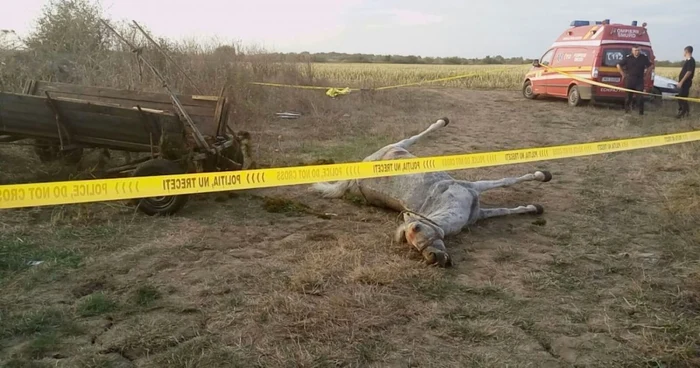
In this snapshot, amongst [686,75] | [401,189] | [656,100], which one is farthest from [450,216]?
[656,100]

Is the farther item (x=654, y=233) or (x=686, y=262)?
(x=654, y=233)

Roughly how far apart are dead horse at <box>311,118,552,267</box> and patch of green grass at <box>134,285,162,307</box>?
2.04m

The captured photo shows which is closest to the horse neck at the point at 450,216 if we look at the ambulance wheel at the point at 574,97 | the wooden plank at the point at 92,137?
the wooden plank at the point at 92,137

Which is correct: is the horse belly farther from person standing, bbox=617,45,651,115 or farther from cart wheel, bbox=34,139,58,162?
person standing, bbox=617,45,651,115

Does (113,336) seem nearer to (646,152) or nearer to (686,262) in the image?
(686,262)

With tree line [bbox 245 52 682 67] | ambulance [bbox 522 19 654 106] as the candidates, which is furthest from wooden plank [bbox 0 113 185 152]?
tree line [bbox 245 52 682 67]

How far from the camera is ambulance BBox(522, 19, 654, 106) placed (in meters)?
14.4

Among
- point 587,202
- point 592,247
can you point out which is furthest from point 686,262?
point 587,202

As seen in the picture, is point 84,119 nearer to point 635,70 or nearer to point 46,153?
point 46,153

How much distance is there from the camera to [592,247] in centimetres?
496

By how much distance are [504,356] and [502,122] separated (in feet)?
35.7

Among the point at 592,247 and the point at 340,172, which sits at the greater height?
the point at 340,172

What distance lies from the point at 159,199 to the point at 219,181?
1626mm

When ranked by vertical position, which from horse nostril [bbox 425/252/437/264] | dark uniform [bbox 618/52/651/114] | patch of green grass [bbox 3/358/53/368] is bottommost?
patch of green grass [bbox 3/358/53/368]
